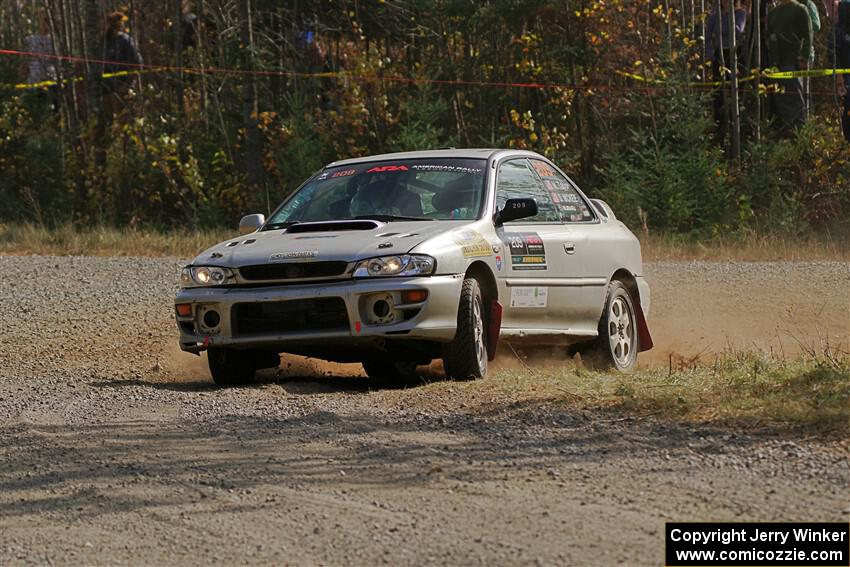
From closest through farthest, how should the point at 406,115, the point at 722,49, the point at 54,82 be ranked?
the point at 722,49 → the point at 406,115 → the point at 54,82

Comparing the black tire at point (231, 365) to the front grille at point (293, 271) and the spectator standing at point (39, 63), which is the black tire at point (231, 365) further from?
the spectator standing at point (39, 63)

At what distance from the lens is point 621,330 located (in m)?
10.5

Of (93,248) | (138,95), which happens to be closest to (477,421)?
(93,248)

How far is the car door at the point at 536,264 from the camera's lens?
9344mm

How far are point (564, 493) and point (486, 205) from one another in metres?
4.05

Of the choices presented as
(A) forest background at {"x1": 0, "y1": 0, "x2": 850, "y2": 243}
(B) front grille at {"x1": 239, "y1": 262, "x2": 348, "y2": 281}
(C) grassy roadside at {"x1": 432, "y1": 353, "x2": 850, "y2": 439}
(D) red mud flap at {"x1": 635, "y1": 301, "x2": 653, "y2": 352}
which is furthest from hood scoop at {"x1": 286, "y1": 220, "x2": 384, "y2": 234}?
(A) forest background at {"x1": 0, "y1": 0, "x2": 850, "y2": 243}

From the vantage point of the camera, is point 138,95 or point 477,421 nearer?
point 477,421

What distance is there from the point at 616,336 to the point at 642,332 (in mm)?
536

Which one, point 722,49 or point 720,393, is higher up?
point 722,49

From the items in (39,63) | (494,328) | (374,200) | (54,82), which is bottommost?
(494,328)

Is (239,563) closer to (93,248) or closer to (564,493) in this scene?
(564,493)

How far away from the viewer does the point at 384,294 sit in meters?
8.38

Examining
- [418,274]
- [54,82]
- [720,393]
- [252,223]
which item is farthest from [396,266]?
[54,82]

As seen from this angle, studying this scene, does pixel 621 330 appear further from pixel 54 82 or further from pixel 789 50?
pixel 54 82
